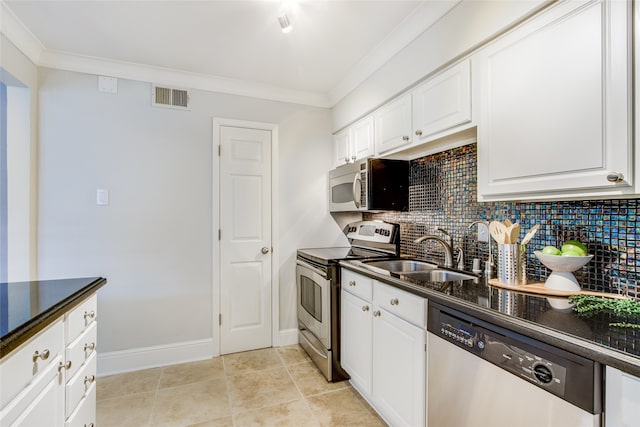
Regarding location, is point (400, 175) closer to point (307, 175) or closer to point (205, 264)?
point (307, 175)

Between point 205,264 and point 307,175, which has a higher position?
point 307,175

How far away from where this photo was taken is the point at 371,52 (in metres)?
2.34

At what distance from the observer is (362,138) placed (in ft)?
8.67

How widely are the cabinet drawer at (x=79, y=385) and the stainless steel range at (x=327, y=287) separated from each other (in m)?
1.42

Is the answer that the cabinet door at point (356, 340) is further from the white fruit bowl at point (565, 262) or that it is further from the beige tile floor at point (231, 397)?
the white fruit bowl at point (565, 262)

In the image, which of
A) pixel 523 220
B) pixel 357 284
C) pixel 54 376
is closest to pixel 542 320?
pixel 523 220

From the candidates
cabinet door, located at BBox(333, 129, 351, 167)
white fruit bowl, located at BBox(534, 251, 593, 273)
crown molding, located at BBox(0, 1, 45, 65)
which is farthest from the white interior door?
white fruit bowl, located at BBox(534, 251, 593, 273)

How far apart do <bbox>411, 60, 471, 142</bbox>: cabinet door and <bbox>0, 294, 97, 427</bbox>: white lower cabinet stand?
6.53 feet

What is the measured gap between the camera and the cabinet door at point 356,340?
1.94 m

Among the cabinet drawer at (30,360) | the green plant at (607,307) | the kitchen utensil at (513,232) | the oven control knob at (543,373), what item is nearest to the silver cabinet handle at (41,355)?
the cabinet drawer at (30,360)

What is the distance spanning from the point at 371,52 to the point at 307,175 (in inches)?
49.7

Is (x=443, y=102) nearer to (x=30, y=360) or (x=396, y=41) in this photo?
(x=396, y=41)

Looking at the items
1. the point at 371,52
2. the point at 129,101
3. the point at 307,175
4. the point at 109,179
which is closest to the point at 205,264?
the point at 109,179

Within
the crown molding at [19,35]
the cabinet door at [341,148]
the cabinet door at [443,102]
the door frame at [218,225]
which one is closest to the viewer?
the cabinet door at [443,102]
